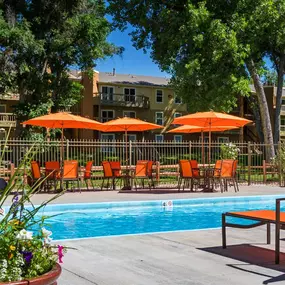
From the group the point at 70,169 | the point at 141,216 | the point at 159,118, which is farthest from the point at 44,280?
the point at 159,118

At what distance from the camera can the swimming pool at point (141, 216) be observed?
30.8 feet

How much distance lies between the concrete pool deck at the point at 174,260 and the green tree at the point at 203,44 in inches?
648

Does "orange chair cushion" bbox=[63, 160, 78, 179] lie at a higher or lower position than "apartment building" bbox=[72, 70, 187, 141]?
lower

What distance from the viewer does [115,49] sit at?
98.3ft

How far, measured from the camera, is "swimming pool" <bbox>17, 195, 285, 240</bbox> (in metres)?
9.40

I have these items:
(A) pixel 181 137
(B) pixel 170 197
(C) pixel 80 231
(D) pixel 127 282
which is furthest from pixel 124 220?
(A) pixel 181 137

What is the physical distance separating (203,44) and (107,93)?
20.0 metres

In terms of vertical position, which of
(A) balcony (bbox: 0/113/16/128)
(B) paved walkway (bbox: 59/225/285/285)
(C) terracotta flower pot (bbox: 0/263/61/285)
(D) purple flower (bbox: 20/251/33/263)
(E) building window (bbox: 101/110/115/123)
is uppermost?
(E) building window (bbox: 101/110/115/123)

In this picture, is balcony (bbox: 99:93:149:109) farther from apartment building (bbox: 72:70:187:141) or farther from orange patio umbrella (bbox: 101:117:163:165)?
orange patio umbrella (bbox: 101:117:163:165)

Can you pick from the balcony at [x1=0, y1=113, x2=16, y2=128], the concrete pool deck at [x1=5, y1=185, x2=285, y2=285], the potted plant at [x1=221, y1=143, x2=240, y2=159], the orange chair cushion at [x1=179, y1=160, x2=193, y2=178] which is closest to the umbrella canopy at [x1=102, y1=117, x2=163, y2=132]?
the orange chair cushion at [x1=179, y1=160, x2=193, y2=178]

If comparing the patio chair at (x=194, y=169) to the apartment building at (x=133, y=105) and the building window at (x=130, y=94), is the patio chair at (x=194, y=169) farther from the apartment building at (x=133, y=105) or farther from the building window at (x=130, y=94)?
the building window at (x=130, y=94)

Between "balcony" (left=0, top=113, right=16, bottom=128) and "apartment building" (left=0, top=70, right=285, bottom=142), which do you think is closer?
"balcony" (left=0, top=113, right=16, bottom=128)

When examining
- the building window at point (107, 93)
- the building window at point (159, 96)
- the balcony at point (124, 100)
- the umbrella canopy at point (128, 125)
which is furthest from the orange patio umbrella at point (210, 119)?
the building window at point (159, 96)

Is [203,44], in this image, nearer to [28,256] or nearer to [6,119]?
[6,119]
